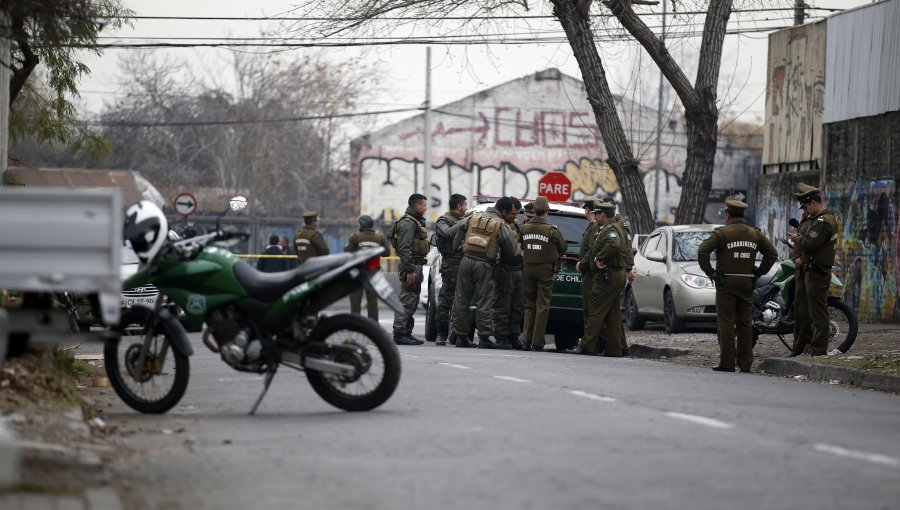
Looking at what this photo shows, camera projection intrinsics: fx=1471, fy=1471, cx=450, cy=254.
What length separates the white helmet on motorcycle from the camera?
9.77 meters

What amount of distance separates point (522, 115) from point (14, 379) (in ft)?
177

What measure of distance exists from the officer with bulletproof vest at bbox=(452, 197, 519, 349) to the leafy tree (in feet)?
16.5

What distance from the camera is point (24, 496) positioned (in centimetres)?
622

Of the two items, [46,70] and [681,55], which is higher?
[681,55]

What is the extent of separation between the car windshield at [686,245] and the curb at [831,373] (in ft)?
20.5

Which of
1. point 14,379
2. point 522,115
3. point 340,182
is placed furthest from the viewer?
point 340,182

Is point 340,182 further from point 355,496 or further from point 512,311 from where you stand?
point 355,496

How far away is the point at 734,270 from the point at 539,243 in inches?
143

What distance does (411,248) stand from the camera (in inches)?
762

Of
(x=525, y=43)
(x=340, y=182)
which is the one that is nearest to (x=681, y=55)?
(x=340, y=182)

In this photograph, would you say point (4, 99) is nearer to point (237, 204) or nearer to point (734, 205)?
point (237, 204)

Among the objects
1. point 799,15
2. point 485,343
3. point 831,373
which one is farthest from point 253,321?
point 799,15

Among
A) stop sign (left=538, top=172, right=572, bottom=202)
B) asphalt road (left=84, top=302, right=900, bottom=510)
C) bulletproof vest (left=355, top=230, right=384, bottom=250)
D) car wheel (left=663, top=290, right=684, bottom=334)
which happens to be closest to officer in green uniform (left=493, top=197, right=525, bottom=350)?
bulletproof vest (left=355, top=230, right=384, bottom=250)

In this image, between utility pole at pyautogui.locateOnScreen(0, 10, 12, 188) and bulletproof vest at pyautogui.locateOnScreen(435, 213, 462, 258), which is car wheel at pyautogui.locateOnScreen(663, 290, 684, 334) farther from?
utility pole at pyautogui.locateOnScreen(0, 10, 12, 188)
